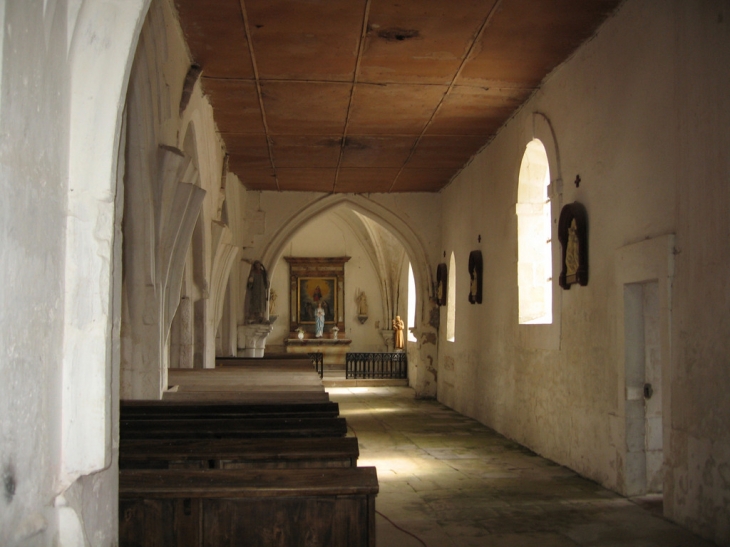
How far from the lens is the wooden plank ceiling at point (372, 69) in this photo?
19.7 feet

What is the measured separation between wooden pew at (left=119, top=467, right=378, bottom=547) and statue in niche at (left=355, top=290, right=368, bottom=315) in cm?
1915

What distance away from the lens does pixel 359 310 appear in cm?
2223

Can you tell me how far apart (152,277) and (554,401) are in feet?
13.1

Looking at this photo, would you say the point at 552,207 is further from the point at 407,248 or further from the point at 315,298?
the point at 315,298


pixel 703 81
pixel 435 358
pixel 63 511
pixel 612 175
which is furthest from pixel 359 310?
pixel 63 511

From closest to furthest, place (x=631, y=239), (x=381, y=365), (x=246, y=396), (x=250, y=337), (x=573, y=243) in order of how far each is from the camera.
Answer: (x=631, y=239)
(x=246, y=396)
(x=573, y=243)
(x=250, y=337)
(x=381, y=365)

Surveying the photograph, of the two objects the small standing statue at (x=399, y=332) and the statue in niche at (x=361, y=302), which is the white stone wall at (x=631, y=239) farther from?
the statue in niche at (x=361, y=302)

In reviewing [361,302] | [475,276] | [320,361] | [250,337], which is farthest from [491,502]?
[361,302]

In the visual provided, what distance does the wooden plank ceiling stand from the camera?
237 inches

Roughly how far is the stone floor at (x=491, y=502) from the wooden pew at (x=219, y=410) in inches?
32.0

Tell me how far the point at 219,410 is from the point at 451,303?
8.57 metres

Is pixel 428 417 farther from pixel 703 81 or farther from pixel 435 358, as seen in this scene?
pixel 703 81

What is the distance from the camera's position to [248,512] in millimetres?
2947

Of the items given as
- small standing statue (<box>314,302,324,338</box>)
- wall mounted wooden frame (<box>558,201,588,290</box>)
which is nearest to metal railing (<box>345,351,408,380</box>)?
small standing statue (<box>314,302,324,338</box>)
